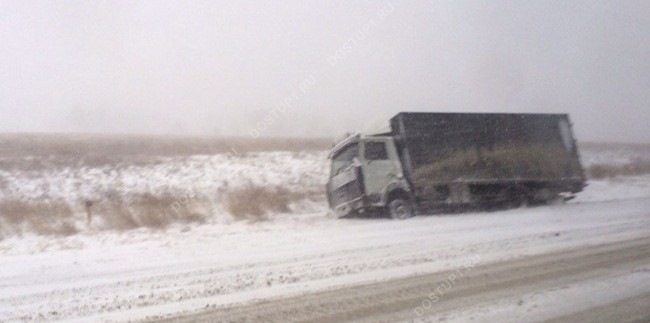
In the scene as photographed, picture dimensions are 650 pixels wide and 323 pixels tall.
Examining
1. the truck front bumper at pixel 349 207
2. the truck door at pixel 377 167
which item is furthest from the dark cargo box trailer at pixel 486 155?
the truck front bumper at pixel 349 207

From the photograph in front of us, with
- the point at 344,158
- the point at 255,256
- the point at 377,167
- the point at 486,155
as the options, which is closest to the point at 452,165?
the point at 486,155

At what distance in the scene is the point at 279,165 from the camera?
22.2 meters

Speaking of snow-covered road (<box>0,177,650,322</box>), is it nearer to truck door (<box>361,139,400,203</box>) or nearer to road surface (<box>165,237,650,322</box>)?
road surface (<box>165,237,650,322</box>)

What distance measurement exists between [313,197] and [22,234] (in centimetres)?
895

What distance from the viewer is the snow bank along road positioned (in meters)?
5.19

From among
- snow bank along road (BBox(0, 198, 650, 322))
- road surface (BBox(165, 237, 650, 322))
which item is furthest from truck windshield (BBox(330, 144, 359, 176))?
road surface (BBox(165, 237, 650, 322))

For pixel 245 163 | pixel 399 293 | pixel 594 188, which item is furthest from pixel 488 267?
pixel 245 163

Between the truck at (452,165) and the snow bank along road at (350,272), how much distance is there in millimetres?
1099

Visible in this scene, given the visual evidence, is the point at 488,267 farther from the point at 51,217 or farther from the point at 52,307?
the point at 51,217

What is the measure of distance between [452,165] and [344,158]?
2895 mm

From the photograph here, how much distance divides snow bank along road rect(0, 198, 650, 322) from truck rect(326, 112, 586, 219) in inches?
43.3

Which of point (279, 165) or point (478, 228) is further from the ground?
point (279, 165)

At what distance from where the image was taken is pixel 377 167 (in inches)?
488

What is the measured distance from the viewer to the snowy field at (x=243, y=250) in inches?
245
